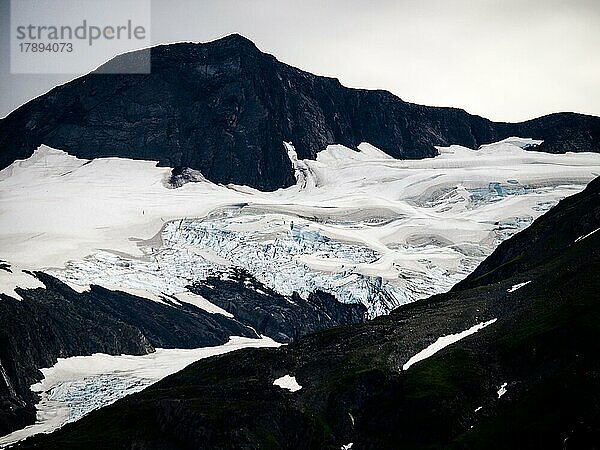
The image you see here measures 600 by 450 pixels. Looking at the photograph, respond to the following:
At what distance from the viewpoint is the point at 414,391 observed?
88062 mm

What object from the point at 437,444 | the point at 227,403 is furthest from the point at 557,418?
the point at 227,403

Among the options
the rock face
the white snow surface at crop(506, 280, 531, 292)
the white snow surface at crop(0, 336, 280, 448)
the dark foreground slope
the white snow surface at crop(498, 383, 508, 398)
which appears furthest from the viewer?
the rock face

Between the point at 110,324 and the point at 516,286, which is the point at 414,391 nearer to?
the point at 516,286

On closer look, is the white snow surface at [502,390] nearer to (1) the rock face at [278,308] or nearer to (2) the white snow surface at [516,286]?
(2) the white snow surface at [516,286]

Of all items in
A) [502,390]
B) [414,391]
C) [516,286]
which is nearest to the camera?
[502,390]

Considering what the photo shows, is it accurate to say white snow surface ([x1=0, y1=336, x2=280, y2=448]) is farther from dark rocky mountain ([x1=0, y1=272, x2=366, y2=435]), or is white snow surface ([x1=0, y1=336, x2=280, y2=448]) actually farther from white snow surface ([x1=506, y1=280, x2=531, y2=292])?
white snow surface ([x1=506, y1=280, x2=531, y2=292])

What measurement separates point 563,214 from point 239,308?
7664 centimetres

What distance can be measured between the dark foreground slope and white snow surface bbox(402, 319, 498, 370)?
2.51 ft

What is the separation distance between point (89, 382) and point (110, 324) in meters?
23.8

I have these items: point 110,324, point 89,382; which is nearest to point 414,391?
point 89,382

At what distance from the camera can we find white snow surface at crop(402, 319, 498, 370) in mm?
95500

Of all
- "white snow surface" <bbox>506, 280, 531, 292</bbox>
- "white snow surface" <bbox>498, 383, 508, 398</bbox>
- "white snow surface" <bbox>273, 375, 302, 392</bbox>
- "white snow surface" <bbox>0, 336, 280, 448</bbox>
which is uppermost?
"white snow surface" <bbox>506, 280, 531, 292</bbox>

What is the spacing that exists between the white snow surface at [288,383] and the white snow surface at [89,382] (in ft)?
117

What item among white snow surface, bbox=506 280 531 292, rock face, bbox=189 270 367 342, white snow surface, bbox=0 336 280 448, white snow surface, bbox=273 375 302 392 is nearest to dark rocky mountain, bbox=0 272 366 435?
rock face, bbox=189 270 367 342
